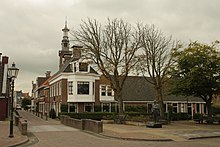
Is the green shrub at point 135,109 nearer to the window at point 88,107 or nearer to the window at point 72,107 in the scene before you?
the window at point 88,107

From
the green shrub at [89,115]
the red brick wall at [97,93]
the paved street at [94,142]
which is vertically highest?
the red brick wall at [97,93]

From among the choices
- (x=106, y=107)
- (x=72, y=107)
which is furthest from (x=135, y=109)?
(x=72, y=107)

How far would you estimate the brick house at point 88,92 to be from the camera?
149ft

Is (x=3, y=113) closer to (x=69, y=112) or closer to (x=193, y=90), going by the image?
(x=69, y=112)

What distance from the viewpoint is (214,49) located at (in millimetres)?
31797

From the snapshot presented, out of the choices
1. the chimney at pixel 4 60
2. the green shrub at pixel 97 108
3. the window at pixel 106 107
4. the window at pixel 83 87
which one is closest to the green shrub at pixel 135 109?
the window at pixel 106 107

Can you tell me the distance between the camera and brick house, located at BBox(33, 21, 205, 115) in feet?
149

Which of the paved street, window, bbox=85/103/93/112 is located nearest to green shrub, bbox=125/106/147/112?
window, bbox=85/103/93/112

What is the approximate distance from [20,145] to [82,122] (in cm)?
987

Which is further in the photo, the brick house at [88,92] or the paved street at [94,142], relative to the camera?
the brick house at [88,92]

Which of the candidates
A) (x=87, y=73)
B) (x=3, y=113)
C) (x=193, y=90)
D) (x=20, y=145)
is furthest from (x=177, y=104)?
(x=20, y=145)

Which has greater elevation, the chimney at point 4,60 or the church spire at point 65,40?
the church spire at point 65,40

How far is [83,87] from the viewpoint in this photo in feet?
150

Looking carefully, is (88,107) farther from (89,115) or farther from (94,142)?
(94,142)
